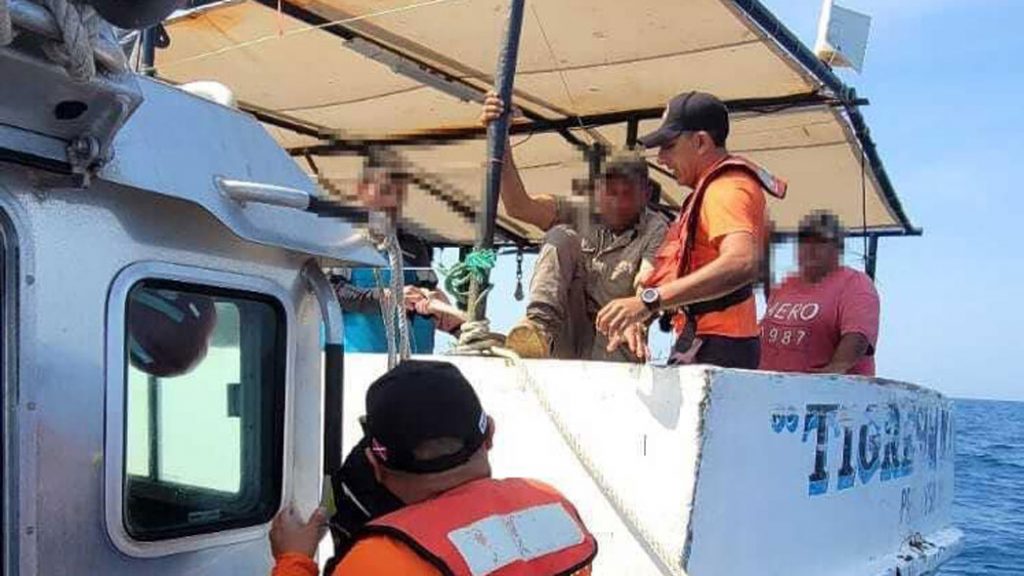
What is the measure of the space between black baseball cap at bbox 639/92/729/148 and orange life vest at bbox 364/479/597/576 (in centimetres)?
187

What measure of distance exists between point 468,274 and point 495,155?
1.39 ft

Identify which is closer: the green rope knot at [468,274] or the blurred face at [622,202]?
the green rope knot at [468,274]

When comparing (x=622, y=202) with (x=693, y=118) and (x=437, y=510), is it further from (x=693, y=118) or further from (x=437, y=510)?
(x=437, y=510)

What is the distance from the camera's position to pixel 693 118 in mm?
3795

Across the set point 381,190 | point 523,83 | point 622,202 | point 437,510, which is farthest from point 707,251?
point 523,83

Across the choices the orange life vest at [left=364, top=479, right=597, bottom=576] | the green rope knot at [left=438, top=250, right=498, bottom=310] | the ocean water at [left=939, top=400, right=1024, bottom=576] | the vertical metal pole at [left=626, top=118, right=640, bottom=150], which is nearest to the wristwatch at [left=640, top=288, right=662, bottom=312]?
the green rope knot at [left=438, top=250, right=498, bottom=310]

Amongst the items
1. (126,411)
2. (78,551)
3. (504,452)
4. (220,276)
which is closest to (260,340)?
(220,276)

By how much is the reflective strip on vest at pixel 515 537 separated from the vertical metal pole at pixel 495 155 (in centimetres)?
159

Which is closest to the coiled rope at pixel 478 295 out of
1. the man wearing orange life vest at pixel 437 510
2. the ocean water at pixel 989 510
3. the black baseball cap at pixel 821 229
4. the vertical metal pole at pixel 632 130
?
the man wearing orange life vest at pixel 437 510

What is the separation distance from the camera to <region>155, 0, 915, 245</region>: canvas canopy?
4965 millimetres

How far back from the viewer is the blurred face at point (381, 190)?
2904 mm

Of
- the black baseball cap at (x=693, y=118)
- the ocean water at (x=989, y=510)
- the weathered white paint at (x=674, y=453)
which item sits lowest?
the ocean water at (x=989, y=510)

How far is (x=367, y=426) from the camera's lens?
6.73ft

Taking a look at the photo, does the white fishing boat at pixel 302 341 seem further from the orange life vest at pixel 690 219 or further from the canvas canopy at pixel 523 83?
the orange life vest at pixel 690 219
